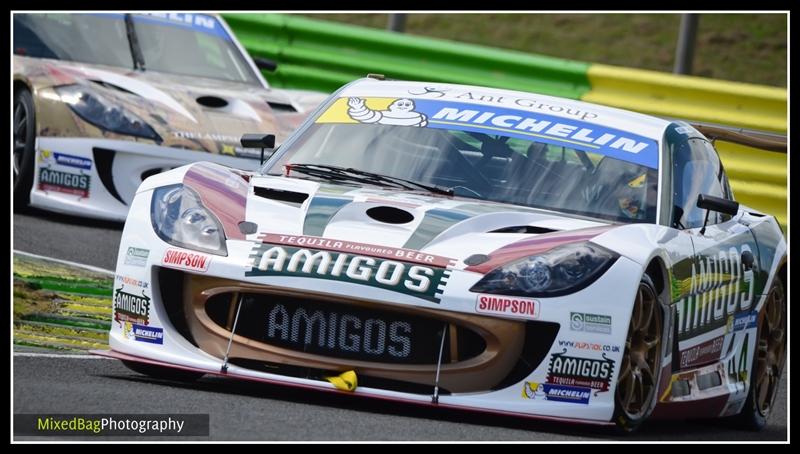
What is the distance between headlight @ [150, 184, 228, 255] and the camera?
19.8 ft

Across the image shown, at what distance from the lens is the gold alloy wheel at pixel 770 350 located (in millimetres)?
7668

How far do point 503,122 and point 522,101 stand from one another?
1.11 ft

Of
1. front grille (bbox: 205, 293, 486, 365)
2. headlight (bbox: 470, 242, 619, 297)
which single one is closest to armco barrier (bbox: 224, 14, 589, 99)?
headlight (bbox: 470, 242, 619, 297)

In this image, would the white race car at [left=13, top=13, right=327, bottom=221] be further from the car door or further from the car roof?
the car door

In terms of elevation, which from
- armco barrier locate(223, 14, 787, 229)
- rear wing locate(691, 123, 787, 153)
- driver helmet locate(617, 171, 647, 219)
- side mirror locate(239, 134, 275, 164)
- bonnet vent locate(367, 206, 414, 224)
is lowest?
bonnet vent locate(367, 206, 414, 224)

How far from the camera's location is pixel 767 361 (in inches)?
305

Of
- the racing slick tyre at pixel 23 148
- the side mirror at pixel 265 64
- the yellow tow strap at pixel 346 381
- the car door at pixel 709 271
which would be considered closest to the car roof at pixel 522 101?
the car door at pixel 709 271

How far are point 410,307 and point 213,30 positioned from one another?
7363mm

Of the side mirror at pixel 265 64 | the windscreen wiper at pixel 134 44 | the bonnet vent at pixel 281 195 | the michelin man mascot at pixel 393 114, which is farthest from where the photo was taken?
the side mirror at pixel 265 64

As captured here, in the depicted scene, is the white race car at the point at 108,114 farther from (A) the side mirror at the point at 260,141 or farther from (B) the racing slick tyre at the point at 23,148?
(A) the side mirror at the point at 260,141

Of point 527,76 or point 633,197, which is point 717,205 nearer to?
point 633,197

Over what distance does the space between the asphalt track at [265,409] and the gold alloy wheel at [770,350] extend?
63cm

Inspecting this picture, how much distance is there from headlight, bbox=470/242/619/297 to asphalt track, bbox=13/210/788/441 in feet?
1.56

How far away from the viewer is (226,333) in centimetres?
594
